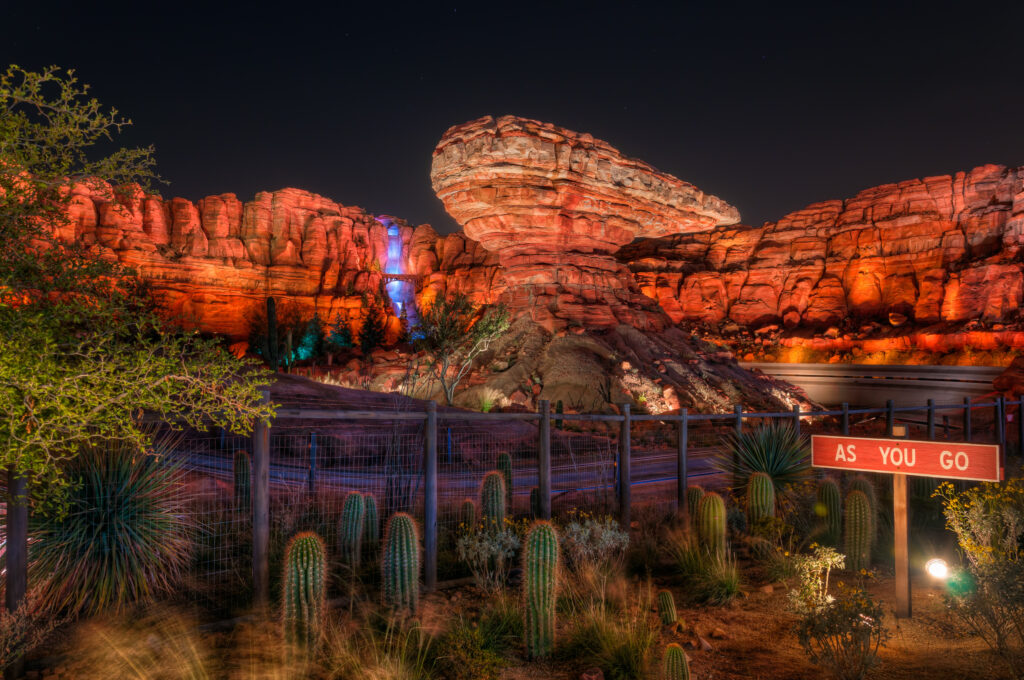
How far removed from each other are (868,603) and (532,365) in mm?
22074

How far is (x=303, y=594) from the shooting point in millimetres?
4734

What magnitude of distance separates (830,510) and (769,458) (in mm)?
1128

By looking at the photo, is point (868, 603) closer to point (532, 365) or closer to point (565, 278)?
point (532, 365)

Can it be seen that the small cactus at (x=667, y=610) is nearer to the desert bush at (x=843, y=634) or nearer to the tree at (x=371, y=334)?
the desert bush at (x=843, y=634)

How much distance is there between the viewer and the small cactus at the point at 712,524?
713 centimetres

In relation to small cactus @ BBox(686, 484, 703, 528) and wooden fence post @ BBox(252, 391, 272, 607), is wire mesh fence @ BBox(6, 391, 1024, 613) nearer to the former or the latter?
wooden fence post @ BBox(252, 391, 272, 607)

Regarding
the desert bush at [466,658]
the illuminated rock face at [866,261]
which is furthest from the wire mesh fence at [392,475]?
the illuminated rock face at [866,261]

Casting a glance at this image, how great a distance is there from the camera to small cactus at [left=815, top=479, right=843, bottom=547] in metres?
8.36

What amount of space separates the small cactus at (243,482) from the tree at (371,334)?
3999 cm

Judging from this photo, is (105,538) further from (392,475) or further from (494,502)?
(392,475)

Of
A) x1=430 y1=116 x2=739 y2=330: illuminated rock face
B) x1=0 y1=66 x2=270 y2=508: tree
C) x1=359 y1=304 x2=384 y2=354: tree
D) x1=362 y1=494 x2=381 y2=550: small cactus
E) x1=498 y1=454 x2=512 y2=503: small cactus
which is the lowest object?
x1=362 y1=494 x2=381 y2=550: small cactus

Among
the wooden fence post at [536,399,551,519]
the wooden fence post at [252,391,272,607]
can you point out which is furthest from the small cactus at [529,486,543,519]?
the wooden fence post at [252,391,272,607]

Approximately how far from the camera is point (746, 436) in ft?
32.1

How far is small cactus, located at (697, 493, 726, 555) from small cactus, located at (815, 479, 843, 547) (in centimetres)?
220
